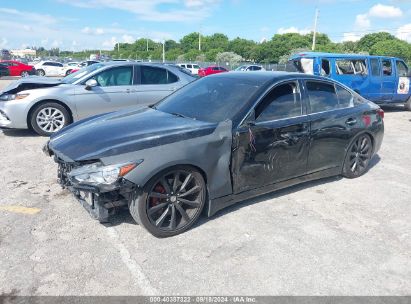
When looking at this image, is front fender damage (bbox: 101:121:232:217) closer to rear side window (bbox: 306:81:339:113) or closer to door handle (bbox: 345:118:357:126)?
rear side window (bbox: 306:81:339:113)

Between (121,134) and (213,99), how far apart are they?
1.22 m

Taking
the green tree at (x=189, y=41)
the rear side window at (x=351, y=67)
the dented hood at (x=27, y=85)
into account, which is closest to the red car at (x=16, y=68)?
the dented hood at (x=27, y=85)

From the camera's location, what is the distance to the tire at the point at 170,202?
317 centimetres

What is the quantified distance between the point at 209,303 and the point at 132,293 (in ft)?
1.86

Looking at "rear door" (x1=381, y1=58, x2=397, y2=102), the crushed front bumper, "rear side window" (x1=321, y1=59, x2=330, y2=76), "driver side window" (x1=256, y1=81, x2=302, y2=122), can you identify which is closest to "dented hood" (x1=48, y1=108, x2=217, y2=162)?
the crushed front bumper

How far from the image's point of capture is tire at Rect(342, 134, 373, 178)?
4938 mm

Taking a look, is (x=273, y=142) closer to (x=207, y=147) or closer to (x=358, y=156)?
(x=207, y=147)

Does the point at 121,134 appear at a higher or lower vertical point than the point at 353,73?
lower

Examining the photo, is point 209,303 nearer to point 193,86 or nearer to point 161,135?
point 161,135

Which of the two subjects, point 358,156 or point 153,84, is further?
point 153,84

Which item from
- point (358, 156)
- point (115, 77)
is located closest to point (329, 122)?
point (358, 156)

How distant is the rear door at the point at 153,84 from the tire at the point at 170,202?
14.2 feet

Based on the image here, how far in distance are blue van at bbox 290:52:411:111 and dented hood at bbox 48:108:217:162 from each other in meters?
7.70

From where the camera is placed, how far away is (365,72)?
10.9 meters
